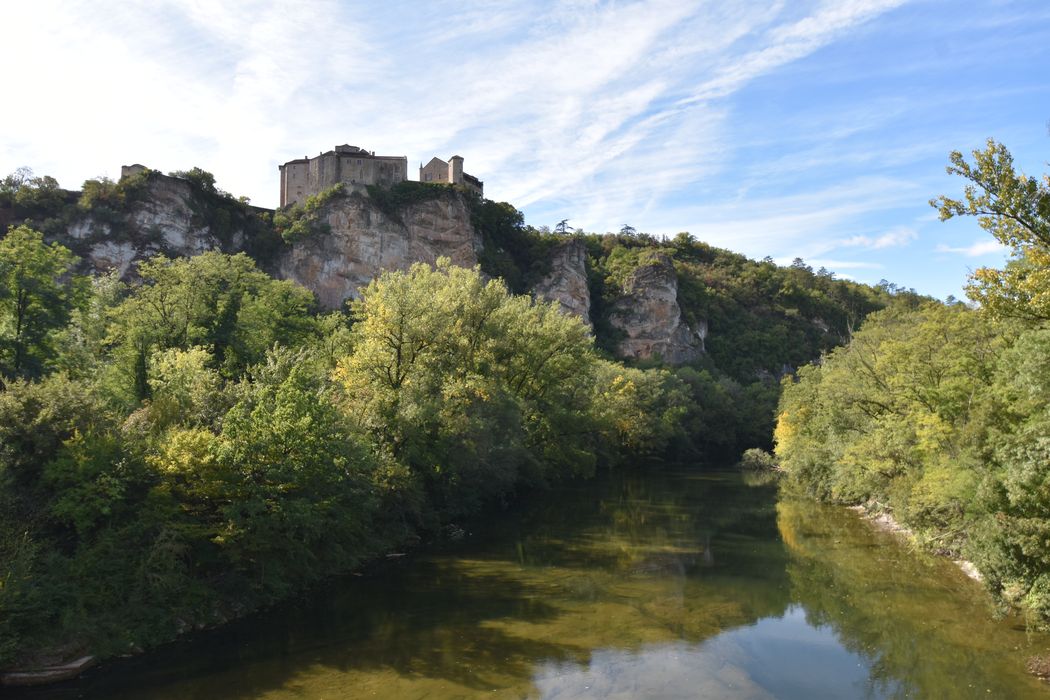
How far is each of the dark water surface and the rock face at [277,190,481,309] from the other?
54.0 m

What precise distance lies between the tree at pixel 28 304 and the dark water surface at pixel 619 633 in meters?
13.4

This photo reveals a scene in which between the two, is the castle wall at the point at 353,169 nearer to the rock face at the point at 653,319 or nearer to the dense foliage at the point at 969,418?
the rock face at the point at 653,319

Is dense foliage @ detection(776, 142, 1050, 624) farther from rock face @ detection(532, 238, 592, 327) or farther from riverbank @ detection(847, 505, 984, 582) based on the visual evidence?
rock face @ detection(532, 238, 592, 327)

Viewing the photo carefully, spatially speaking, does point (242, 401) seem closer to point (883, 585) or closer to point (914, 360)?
point (883, 585)

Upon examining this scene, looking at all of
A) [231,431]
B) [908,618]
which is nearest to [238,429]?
[231,431]

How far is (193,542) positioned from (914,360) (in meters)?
24.0

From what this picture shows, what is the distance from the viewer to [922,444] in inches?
901

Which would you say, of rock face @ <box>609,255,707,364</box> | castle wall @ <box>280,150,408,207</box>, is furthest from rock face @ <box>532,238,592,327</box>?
castle wall @ <box>280,150,408,207</box>

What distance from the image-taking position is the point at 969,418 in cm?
2047

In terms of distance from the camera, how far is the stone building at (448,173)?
9062cm

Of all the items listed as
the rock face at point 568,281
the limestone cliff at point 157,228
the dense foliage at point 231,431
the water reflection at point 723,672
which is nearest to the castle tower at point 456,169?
the rock face at point 568,281

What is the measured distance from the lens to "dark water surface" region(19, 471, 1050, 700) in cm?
1314

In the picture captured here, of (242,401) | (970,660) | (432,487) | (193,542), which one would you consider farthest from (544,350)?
(970,660)

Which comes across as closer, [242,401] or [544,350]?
[242,401]
